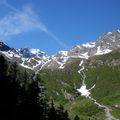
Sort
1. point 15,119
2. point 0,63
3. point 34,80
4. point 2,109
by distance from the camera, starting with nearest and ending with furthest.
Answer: point 2,109 → point 15,119 → point 0,63 → point 34,80

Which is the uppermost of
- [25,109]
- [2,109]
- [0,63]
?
[0,63]

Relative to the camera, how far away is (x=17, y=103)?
6225 centimetres

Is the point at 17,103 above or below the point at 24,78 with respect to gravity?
below

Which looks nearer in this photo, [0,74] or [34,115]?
[0,74]

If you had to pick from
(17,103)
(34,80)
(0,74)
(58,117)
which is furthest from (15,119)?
(58,117)

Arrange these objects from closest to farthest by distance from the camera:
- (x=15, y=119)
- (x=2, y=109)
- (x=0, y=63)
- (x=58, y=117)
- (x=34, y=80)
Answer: (x=2, y=109)
(x=15, y=119)
(x=0, y=63)
(x=34, y=80)
(x=58, y=117)

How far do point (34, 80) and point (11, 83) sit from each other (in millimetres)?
9947

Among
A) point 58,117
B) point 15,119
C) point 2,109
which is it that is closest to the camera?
point 2,109

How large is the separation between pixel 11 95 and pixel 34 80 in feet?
39.2

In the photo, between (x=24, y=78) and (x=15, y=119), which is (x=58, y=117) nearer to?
(x=24, y=78)

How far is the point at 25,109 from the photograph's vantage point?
63312mm

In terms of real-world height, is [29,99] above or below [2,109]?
above

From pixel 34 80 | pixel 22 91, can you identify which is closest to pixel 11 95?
pixel 22 91

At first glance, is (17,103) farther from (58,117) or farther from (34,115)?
(58,117)
